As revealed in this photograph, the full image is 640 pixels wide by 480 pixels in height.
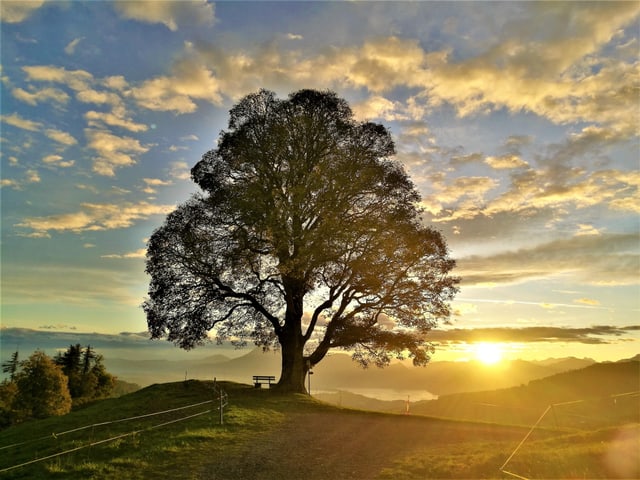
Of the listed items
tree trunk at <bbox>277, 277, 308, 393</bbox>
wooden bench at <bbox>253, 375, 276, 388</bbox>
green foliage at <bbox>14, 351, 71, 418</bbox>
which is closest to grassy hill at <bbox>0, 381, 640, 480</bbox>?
tree trunk at <bbox>277, 277, 308, 393</bbox>

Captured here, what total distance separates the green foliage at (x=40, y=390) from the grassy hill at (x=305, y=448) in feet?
128

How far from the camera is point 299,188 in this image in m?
27.2

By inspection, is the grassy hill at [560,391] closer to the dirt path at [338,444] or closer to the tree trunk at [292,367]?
the tree trunk at [292,367]

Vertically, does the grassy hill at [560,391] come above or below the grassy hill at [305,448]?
below

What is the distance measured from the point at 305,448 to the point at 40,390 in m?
55.7

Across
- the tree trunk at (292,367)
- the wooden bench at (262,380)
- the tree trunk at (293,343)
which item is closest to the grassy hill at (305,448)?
the tree trunk at (292,367)

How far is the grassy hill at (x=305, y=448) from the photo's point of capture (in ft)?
43.1

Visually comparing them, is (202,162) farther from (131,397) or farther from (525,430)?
(525,430)

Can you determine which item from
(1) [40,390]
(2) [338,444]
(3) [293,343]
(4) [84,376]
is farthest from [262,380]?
(4) [84,376]

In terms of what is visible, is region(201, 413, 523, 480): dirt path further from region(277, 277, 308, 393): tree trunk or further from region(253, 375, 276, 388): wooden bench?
region(253, 375, 276, 388): wooden bench

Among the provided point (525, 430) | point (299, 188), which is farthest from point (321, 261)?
point (525, 430)

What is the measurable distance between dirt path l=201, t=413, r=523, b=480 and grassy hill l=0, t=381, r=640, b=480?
0.04 meters

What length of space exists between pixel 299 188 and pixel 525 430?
17.6 metres

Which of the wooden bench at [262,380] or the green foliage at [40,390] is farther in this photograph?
the green foliage at [40,390]
